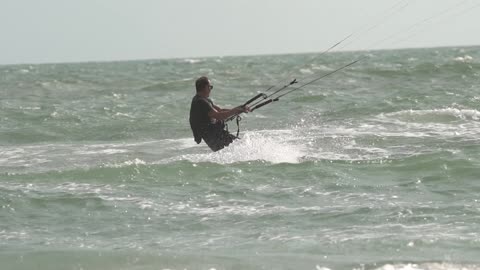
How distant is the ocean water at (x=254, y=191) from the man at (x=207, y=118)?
0.48m

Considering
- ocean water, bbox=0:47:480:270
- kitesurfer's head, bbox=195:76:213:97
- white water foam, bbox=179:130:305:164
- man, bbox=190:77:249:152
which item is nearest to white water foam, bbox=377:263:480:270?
ocean water, bbox=0:47:480:270

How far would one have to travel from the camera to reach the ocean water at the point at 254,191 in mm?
→ 6727

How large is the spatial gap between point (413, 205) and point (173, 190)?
2868mm

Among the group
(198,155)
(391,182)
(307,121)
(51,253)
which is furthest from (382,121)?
(51,253)

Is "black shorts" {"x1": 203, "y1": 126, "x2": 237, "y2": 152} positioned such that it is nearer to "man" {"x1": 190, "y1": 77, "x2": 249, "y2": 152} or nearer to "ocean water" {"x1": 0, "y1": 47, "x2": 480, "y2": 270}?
"man" {"x1": 190, "y1": 77, "x2": 249, "y2": 152}

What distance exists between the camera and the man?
10242 millimetres

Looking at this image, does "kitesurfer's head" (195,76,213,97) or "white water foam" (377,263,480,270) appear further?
"kitesurfer's head" (195,76,213,97)

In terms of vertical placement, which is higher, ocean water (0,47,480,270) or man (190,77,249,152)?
man (190,77,249,152)

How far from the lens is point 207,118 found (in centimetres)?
1034

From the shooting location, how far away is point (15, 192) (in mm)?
9953

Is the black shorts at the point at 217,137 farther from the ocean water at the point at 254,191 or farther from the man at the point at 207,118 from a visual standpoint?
the ocean water at the point at 254,191

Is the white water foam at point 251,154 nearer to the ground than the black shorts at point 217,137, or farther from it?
nearer to the ground

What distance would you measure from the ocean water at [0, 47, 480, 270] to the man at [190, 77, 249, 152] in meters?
0.48

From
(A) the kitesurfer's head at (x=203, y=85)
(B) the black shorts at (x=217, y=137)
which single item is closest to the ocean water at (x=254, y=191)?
(B) the black shorts at (x=217, y=137)
